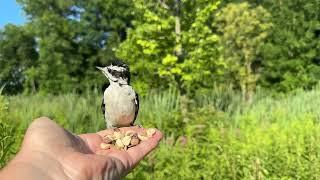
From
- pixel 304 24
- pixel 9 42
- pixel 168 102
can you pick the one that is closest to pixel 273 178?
pixel 168 102

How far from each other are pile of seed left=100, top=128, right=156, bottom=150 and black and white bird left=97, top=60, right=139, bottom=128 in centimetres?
6

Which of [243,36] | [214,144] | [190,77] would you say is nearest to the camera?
[214,144]

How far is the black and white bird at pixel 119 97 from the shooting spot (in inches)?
104

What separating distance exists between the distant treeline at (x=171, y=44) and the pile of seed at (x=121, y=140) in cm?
804

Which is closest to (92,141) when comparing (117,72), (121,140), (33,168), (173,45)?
(121,140)

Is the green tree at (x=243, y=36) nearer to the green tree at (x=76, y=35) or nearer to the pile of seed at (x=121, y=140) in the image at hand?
the green tree at (x=76, y=35)

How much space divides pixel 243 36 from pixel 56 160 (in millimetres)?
22937

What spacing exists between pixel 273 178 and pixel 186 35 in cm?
782

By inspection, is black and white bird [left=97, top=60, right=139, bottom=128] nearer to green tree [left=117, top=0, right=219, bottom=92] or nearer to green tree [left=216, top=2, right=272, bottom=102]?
green tree [left=117, top=0, right=219, bottom=92]

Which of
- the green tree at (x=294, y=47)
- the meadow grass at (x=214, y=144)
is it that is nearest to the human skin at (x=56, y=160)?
the meadow grass at (x=214, y=144)

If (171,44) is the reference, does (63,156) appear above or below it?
below

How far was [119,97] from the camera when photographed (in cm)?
270

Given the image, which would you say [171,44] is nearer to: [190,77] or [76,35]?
[190,77]

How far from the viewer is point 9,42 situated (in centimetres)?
3316
